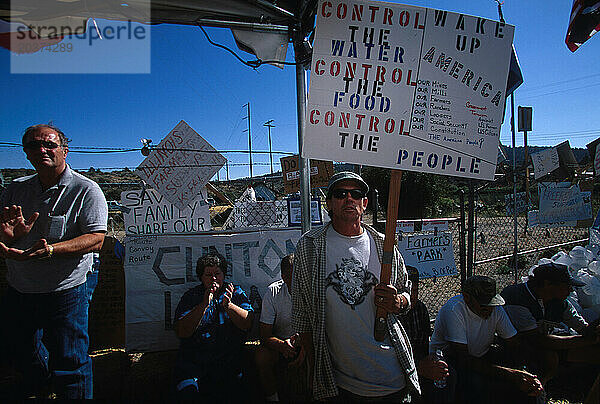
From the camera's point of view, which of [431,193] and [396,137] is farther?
[431,193]

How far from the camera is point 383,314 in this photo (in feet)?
5.83

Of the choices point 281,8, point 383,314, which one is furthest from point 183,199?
point 383,314

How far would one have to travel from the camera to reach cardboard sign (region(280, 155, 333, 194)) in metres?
4.72

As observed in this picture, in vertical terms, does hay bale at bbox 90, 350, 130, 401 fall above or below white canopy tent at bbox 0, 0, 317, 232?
below

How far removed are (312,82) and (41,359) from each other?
2.54 meters

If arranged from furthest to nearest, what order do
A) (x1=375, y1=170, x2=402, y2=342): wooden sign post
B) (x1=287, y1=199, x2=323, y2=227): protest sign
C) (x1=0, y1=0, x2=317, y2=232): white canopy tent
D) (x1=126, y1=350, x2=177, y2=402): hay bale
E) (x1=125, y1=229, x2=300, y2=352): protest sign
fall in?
(x1=287, y1=199, x2=323, y2=227): protest sign, (x1=125, y1=229, x2=300, y2=352): protest sign, (x1=126, y1=350, x2=177, y2=402): hay bale, (x1=0, y1=0, x2=317, y2=232): white canopy tent, (x1=375, y1=170, x2=402, y2=342): wooden sign post

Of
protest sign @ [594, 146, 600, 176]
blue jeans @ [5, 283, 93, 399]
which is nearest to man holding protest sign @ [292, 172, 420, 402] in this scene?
blue jeans @ [5, 283, 93, 399]

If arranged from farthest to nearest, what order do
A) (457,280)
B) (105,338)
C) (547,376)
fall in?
(457,280) < (105,338) < (547,376)

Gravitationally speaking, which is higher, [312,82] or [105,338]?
[312,82]

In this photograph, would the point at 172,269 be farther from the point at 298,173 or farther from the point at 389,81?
the point at 389,81

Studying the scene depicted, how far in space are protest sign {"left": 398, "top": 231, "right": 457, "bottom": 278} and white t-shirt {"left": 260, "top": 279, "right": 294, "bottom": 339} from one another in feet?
6.06

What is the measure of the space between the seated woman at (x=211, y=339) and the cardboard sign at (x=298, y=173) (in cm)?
222

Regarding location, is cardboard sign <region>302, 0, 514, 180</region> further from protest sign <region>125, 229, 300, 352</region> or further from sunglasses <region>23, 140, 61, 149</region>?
protest sign <region>125, 229, 300, 352</region>

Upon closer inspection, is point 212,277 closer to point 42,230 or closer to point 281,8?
point 42,230
